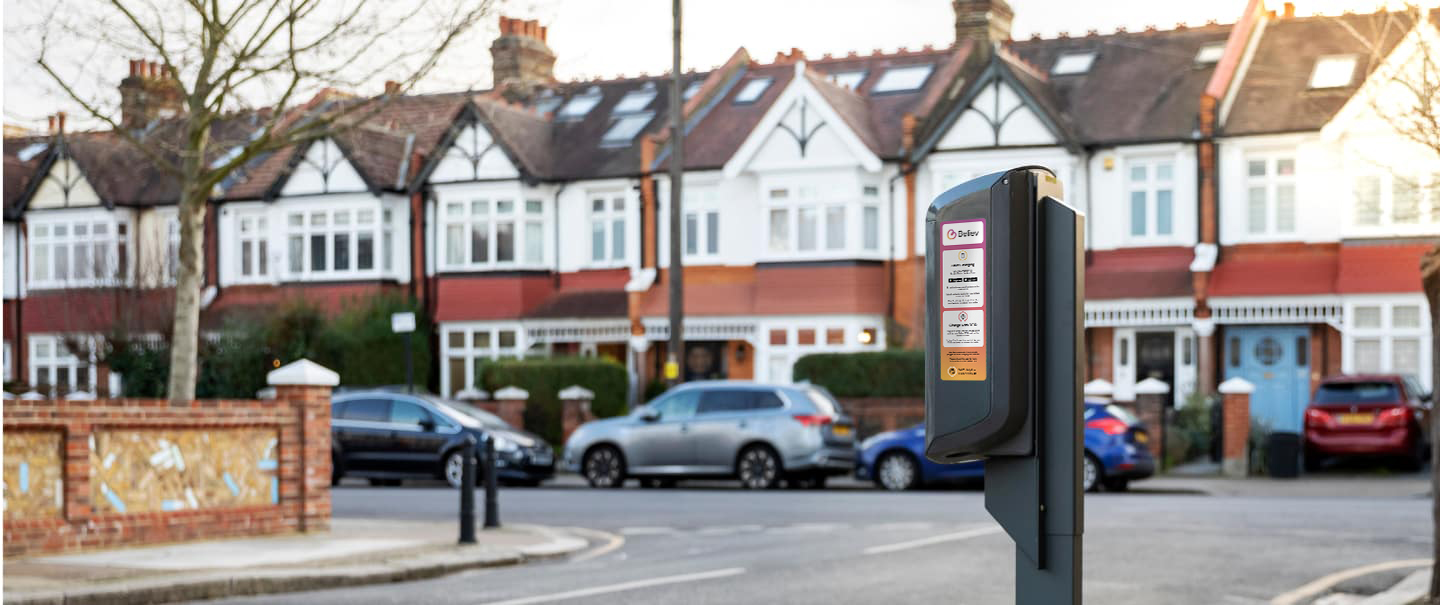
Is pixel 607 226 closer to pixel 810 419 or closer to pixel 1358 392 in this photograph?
pixel 810 419

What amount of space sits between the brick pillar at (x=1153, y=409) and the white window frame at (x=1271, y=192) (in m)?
5.44

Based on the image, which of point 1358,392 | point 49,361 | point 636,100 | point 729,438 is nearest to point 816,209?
point 636,100

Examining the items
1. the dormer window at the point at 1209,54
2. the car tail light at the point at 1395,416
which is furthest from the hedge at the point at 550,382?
the car tail light at the point at 1395,416

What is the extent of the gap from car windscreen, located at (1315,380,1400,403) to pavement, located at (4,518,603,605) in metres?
13.7

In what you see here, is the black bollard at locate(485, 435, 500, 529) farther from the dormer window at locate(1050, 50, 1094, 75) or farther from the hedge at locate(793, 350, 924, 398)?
the dormer window at locate(1050, 50, 1094, 75)

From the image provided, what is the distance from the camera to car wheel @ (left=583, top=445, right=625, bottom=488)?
24.0m

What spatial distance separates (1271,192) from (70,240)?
27.3 meters

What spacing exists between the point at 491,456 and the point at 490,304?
21146 millimetres

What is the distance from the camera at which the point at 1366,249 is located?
1148 inches

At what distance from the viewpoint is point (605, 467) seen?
24094 mm

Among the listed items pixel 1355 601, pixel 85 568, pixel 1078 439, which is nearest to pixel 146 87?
pixel 85 568

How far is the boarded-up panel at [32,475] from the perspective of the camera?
12.2m

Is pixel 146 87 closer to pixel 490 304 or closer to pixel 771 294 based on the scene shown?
pixel 490 304

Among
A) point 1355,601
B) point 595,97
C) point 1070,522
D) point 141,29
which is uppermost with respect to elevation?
point 595,97
